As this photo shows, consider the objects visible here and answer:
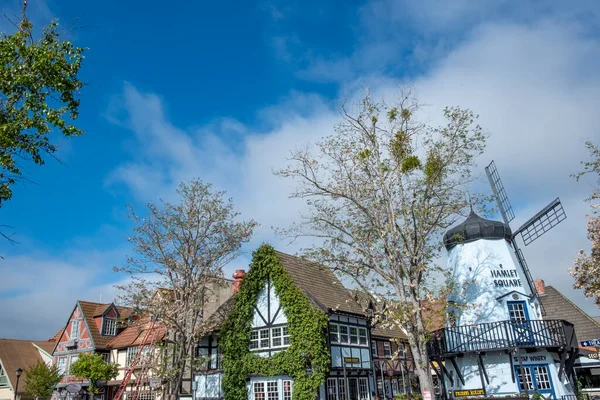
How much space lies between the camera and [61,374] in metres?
44.2

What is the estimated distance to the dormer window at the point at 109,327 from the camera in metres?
44.1

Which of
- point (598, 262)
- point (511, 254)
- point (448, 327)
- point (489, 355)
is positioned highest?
point (511, 254)

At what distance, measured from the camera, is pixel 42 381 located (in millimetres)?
40312

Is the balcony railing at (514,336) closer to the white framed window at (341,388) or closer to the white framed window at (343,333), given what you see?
the white framed window at (343,333)

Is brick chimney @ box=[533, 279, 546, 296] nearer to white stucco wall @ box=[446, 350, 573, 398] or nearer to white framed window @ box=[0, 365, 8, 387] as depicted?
white stucco wall @ box=[446, 350, 573, 398]

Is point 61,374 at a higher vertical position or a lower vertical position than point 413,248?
lower

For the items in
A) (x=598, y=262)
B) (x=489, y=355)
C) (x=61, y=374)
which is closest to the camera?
(x=598, y=262)

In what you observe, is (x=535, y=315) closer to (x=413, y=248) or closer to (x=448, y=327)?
(x=448, y=327)

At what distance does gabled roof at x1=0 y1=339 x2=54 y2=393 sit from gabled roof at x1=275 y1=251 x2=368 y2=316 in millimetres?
35742

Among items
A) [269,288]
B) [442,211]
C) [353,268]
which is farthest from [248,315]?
[442,211]

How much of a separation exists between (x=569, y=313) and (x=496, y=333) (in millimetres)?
16567

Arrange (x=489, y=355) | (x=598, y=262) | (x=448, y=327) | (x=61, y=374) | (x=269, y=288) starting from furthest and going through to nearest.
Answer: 1. (x=61, y=374)
2. (x=269, y=288)
3. (x=448, y=327)
4. (x=489, y=355)
5. (x=598, y=262)

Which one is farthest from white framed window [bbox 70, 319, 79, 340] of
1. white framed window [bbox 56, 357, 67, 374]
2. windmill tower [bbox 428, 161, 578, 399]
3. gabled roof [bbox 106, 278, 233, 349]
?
windmill tower [bbox 428, 161, 578, 399]

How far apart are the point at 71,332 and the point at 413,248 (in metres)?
38.0
